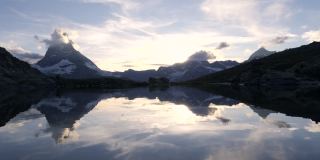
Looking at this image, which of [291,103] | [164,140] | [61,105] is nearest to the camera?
[164,140]

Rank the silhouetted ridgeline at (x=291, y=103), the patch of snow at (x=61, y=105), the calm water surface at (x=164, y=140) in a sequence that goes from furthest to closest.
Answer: the patch of snow at (x=61, y=105) < the silhouetted ridgeline at (x=291, y=103) < the calm water surface at (x=164, y=140)

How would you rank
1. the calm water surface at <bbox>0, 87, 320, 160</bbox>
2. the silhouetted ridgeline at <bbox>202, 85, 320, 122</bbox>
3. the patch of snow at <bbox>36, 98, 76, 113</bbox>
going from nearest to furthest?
1. the calm water surface at <bbox>0, 87, 320, 160</bbox>
2. the silhouetted ridgeline at <bbox>202, 85, 320, 122</bbox>
3. the patch of snow at <bbox>36, 98, 76, 113</bbox>

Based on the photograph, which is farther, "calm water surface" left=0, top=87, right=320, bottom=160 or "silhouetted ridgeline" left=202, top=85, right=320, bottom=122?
"silhouetted ridgeline" left=202, top=85, right=320, bottom=122

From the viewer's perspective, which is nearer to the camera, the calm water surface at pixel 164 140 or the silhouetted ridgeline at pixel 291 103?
the calm water surface at pixel 164 140

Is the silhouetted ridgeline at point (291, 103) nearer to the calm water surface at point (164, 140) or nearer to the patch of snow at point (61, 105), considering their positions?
the calm water surface at point (164, 140)

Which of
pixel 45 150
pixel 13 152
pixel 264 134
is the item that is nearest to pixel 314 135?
pixel 264 134

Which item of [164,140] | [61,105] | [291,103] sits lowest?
[291,103]

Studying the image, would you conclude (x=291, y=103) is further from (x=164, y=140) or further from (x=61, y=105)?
(x=164, y=140)

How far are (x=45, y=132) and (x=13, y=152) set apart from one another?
31.3ft

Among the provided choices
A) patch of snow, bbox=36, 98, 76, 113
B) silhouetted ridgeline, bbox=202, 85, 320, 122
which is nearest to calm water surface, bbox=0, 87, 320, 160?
silhouetted ridgeline, bbox=202, 85, 320, 122

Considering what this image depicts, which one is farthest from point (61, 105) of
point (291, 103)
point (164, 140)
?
point (164, 140)

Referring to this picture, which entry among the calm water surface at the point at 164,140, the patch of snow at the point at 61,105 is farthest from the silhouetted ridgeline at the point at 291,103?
the patch of snow at the point at 61,105

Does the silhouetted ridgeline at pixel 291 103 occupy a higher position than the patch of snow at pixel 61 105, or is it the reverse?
the patch of snow at pixel 61 105

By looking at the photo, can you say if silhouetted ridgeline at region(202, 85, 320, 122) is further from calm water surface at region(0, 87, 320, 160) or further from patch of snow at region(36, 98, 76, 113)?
patch of snow at region(36, 98, 76, 113)
